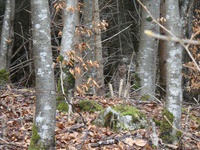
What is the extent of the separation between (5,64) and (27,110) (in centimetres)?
462

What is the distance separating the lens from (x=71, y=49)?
6477 mm

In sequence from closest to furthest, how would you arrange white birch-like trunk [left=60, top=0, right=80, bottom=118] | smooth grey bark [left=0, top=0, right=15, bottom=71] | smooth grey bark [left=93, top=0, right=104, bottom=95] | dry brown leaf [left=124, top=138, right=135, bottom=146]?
dry brown leaf [left=124, top=138, right=135, bottom=146] → white birch-like trunk [left=60, top=0, right=80, bottom=118] → smooth grey bark [left=93, top=0, right=104, bottom=95] → smooth grey bark [left=0, top=0, right=15, bottom=71]

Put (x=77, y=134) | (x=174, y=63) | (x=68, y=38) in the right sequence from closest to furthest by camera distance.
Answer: (x=174, y=63)
(x=77, y=134)
(x=68, y=38)

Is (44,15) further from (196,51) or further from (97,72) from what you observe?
(196,51)

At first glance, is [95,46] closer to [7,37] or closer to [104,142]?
[7,37]

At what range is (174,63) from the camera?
197 inches

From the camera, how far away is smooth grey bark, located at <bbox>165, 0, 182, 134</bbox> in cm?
497

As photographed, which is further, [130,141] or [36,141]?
[130,141]

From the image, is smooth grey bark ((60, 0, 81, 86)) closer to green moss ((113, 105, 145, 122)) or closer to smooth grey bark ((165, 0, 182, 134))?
green moss ((113, 105, 145, 122))

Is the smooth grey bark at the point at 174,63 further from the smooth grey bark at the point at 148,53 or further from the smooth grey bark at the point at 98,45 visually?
the smooth grey bark at the point at 148,53

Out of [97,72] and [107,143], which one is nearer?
[107,143]

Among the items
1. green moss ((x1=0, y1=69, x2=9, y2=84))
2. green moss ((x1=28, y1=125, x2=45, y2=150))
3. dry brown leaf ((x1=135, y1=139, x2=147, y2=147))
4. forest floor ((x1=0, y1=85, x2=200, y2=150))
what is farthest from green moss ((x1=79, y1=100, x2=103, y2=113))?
green moss ((x1=0, y1=69, x2=9, y2=84))

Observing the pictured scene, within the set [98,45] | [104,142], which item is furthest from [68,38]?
[98,45]

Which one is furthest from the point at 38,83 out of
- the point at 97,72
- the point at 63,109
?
the point at 97,72
